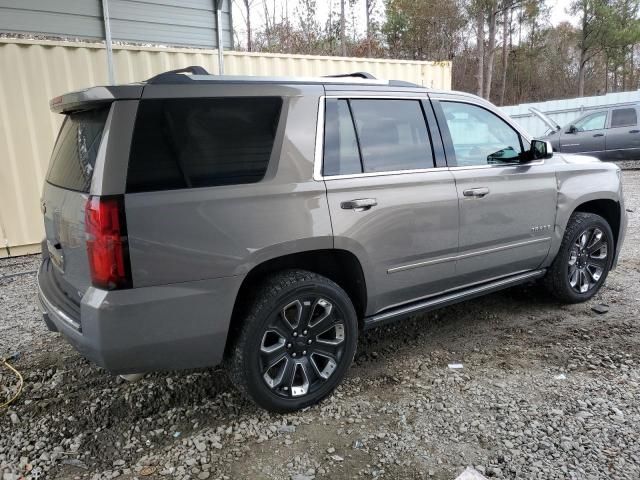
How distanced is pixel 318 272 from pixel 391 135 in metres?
1.00

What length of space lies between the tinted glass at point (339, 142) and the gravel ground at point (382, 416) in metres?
1.38

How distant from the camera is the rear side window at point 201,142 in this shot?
2.38m

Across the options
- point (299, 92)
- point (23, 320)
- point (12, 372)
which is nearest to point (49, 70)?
point (23, 320)

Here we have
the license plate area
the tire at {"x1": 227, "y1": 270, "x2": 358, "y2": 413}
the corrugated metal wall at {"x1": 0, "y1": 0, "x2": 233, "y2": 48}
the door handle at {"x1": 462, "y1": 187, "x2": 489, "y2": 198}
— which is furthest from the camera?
the corrugated metal wall at {"x1": 0, "y1": 0, "x2": 233, "y2": 48}

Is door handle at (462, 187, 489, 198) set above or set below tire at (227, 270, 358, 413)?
above

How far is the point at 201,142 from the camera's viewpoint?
2510 mm

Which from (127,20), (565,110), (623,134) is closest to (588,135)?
(623,134)

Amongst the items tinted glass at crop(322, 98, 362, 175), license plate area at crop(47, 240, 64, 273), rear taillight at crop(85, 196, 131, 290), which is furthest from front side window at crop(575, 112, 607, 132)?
rear taillight at crop(85, 196, 131, 290)

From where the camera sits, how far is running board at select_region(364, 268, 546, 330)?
3225mm

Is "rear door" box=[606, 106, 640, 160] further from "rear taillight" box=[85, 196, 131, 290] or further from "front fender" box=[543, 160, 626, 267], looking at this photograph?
"rear taillight" box=[85, 196, 131, 290]

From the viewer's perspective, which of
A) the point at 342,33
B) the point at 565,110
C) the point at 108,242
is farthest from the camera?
the point at 342,33

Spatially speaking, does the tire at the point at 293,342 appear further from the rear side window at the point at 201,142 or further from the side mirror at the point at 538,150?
the side mirror at the point at 538,150

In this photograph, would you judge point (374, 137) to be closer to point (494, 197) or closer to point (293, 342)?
point (494, 197)

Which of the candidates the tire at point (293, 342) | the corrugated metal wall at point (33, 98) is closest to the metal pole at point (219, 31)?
the corrugated metal wall at point (33, 98)
